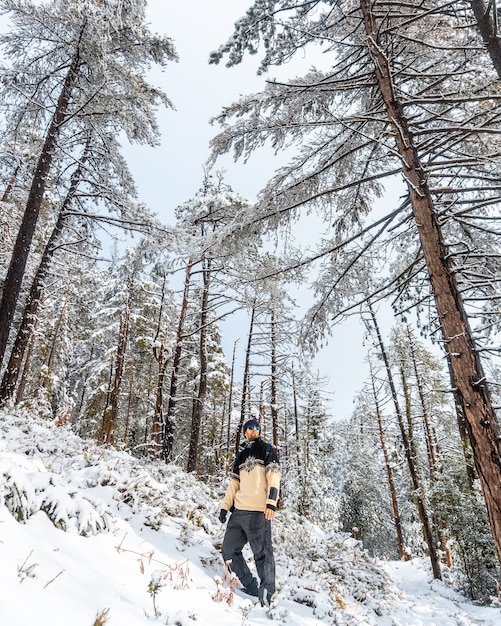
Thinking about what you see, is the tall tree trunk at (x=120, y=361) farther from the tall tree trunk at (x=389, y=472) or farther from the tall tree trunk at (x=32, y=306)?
the tall tree trunk at (x=389, y=472)

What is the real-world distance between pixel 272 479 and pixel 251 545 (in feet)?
2.75

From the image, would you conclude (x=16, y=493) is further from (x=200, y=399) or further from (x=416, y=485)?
(x=416, y=485)

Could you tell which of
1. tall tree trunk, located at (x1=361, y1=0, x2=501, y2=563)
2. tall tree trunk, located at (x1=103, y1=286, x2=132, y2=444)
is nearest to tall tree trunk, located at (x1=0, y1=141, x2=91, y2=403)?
tall tree trunk, located at (x1=103, y1=286, x2=132, y2=444)

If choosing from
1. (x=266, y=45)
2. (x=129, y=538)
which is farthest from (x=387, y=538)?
(x=266, y=45)

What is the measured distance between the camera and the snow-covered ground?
2.48 m

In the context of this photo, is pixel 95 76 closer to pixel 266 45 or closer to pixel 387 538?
pixel 266 45

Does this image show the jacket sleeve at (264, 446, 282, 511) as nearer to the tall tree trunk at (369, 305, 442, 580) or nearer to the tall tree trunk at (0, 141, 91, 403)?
the tall tree trunk at (0, 141, 91, 403)

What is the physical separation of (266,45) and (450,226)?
4.73m

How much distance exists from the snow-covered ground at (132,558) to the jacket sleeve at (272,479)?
98 centimetres

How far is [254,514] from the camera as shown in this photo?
4637 millimetres

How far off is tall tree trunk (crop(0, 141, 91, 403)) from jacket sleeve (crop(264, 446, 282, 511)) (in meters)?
7.11

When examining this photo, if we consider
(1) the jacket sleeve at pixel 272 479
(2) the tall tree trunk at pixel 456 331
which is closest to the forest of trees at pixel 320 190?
(2) the tall tree trunk at pixel 456 331

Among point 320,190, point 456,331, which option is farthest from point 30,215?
point 456,331

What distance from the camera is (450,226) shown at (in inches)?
255
